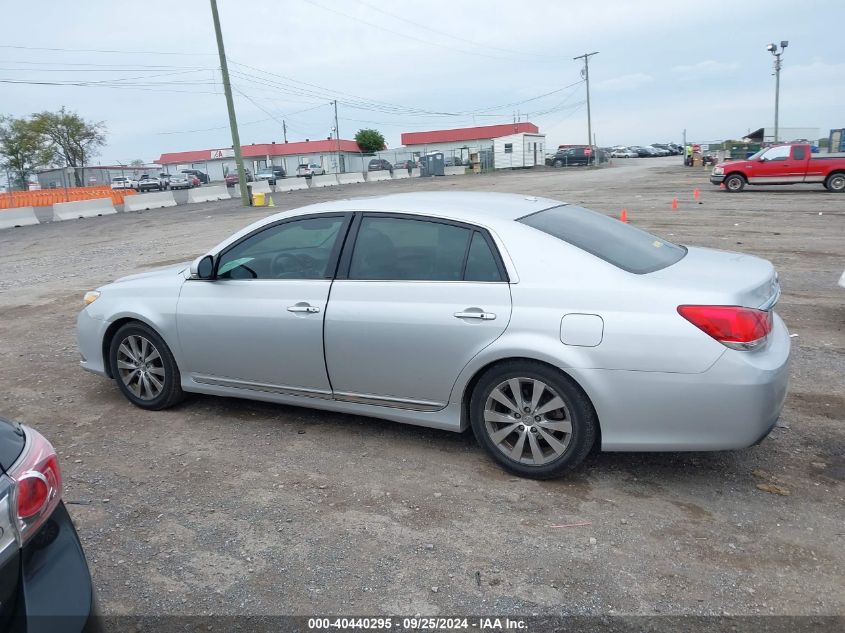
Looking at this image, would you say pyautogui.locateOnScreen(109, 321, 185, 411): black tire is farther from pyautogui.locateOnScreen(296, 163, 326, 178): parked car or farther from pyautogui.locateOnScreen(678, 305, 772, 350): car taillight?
pyautogui.locateOnScreen(296, 163, 326, 178): parked car

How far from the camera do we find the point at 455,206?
4387 millimetres

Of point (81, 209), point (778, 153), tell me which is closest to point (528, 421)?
point (778, 153)

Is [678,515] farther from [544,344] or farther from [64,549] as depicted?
[64,549]

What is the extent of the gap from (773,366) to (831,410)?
5.55ft

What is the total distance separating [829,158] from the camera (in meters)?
23.0

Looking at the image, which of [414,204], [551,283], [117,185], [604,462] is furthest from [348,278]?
[117,185]

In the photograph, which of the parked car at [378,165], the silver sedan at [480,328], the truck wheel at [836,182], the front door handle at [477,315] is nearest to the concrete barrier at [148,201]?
the parked car at [378,165]

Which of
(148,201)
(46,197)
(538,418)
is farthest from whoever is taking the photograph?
(46,197)

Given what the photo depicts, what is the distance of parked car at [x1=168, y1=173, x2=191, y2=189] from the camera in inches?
2012

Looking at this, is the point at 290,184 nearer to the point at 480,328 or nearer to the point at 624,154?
the point at 480,328

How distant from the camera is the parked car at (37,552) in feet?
6.01

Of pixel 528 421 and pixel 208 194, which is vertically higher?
pixel 208 194

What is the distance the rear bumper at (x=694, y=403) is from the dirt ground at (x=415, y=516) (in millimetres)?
361

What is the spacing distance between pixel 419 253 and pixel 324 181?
1793 inches
